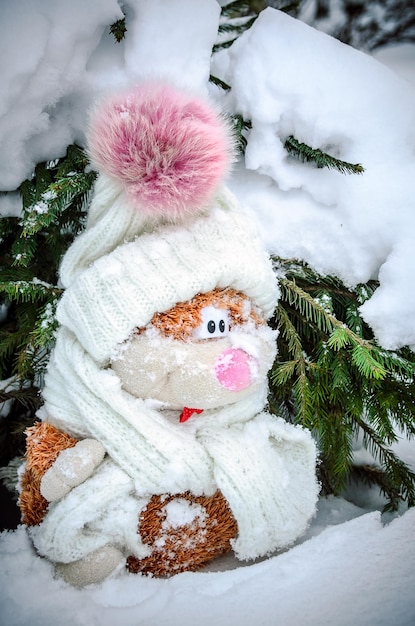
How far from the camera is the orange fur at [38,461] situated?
924 mm

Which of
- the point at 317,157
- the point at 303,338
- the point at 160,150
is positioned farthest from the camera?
the point at 303,338

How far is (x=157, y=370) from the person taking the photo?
0.88 m

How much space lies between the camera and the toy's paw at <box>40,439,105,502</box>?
34.4 inches

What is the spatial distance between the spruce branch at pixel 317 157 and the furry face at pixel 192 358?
40 centimetres

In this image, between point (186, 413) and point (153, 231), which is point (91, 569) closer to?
point (186, 413)

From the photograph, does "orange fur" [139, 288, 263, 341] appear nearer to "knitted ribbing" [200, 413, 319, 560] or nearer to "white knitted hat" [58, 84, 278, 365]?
"white knitted hat" [58, 84, 278, 365]

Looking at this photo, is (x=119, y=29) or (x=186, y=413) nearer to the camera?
(x=186, y=413)

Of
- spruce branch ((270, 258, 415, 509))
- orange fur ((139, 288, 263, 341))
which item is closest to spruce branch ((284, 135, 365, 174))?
spruce branch ((270, 258, 415, 509))

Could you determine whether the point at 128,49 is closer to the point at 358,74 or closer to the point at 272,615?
the point at 358,74

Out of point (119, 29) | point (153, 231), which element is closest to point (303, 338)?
point (153, 231)

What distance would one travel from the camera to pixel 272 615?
0.80 metres

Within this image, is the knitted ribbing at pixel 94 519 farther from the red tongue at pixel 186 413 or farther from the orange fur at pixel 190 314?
the orange fur at pixel 190 314

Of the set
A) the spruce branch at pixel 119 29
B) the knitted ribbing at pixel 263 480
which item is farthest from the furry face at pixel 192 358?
the spruce branch at pixel 119 29

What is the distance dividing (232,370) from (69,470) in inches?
13.6
